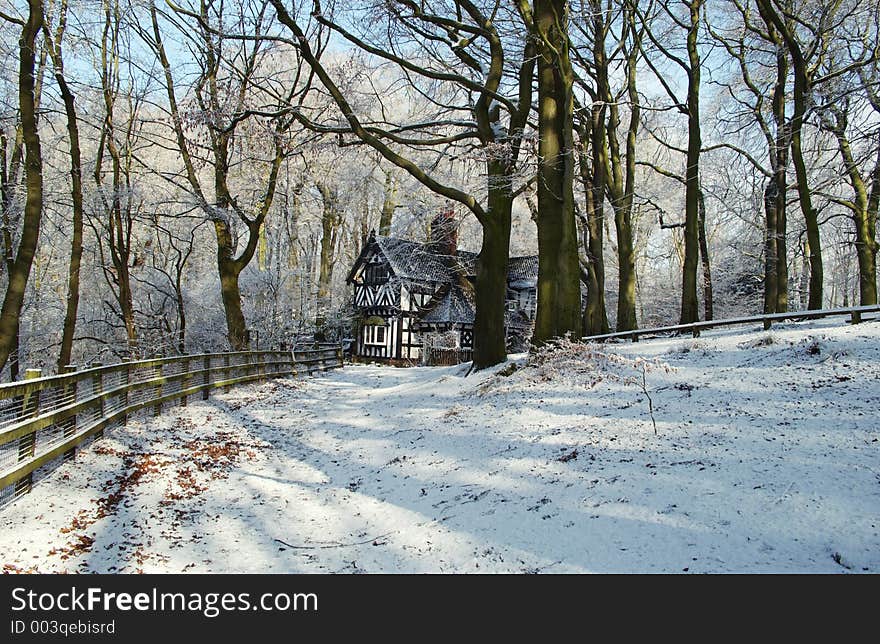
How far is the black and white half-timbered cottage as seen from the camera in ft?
107

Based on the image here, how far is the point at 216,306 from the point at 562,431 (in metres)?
28.9

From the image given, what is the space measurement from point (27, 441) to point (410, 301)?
28.3m

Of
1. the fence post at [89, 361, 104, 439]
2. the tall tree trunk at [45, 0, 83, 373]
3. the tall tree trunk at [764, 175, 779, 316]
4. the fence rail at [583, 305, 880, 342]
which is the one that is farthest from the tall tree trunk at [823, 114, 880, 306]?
the tall tree trunk at [45, 0, 83, 373]

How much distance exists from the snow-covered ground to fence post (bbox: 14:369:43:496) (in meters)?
0.15

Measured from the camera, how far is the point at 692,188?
14.8 meters

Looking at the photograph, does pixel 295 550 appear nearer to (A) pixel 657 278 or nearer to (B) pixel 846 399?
(B) pixel 846 399

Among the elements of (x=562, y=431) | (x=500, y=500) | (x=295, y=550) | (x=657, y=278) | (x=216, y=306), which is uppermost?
(x=657, y=278)

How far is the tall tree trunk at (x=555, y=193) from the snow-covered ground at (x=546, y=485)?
2444 millimetres

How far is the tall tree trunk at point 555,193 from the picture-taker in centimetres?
1141

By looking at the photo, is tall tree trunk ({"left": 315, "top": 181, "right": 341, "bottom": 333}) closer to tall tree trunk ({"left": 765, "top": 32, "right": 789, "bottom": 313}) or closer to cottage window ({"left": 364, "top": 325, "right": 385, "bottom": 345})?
cottage window ({"left": 364, "top": 325, "right": 385, "bottom": 345})

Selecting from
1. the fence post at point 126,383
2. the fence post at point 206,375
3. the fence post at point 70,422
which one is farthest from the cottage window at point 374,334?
the fence post at point 70,422

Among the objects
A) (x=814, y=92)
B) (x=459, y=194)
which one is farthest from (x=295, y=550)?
(x=814, y=92)

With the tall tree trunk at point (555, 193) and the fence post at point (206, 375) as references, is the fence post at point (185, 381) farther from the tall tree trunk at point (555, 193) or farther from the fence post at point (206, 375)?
the tall tree trunk at point (555, 193)
